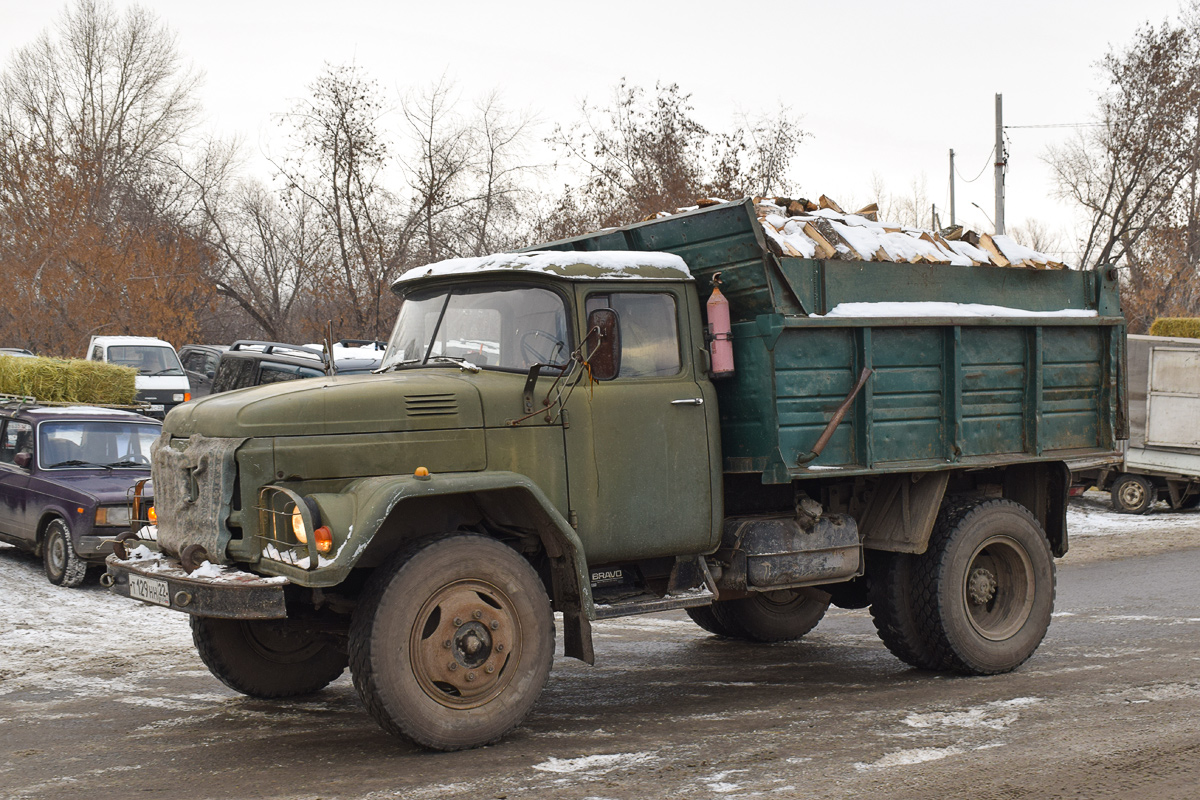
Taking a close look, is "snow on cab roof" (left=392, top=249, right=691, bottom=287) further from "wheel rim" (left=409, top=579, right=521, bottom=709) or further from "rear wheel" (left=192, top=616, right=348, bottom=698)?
"rear wheel" (left=192, top=616, right=348, bottom=698)

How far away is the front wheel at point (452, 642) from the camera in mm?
5547

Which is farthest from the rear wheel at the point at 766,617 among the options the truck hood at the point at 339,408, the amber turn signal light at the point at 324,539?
the amber turn signal light at the point at 324,539

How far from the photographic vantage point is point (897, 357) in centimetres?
742

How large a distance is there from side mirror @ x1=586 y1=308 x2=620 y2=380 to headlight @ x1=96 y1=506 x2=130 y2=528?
6.63 meters

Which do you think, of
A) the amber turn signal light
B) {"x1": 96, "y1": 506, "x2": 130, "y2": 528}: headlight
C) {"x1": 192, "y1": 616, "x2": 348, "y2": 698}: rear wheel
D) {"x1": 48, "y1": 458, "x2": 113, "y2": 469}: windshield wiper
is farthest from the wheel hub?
{"x1": 48, "y1": 458, "x2": 113, "y2": 469}: windshield wiper

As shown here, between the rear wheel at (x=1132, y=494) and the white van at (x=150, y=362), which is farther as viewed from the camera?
the white van at (x=150, y=362)

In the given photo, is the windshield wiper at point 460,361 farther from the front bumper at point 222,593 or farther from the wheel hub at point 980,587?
the wheel hub at point 980,587

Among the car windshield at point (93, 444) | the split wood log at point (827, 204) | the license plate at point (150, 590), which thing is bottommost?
the license plate at point (150, 590)

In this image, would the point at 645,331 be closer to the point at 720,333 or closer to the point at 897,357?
the point at 720,333

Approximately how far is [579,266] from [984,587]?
362 cm

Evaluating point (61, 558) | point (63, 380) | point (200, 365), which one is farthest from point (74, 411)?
point (200, 365)

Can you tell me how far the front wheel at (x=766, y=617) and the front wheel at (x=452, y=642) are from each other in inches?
127

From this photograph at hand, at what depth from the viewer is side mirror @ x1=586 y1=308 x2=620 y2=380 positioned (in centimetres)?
647

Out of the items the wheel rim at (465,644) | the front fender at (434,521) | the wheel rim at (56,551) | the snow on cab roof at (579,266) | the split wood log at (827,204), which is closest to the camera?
the front fender at (434,521)
